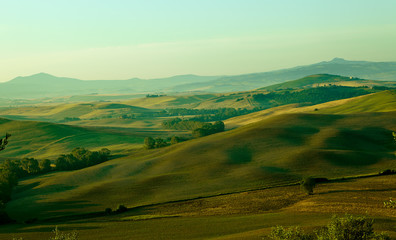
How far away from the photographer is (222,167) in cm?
9456

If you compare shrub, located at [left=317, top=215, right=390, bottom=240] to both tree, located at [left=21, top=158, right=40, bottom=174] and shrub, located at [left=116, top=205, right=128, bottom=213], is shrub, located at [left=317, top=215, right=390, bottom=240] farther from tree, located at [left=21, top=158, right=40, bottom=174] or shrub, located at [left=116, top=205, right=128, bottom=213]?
tree, located at [left=21, top=158, right=40, bottom=174]

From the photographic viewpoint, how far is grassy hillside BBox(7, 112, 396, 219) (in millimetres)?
79375

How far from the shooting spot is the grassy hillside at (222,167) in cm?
7938

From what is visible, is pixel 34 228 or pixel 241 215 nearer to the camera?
pixel 241 215

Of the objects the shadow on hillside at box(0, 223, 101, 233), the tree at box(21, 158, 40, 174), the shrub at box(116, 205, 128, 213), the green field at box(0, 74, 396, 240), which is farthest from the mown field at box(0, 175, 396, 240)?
the tree at box(21, 158, 40, 174)

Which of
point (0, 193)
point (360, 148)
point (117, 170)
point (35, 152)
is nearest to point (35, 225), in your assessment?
point (0, 193)

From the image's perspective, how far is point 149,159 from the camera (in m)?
111

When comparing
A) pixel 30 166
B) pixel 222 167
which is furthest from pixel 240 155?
pixel 30 166

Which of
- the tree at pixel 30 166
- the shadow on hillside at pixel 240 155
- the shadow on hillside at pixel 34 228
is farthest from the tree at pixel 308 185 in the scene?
the tree at pixel 30 166

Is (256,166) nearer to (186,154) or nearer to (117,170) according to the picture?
(186,154)

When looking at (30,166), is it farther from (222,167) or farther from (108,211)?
(108,211)

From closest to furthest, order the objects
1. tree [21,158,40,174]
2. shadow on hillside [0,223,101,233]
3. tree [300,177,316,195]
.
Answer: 1. shadow on hillside [0,223,101,233]
2. tree [300,177,316,195]
3. tree [21,158,40,174]

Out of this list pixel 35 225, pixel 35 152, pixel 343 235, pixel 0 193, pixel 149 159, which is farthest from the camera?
pixel 35 152

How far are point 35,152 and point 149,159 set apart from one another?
298 ft
